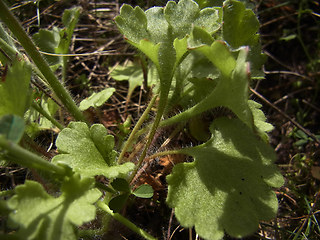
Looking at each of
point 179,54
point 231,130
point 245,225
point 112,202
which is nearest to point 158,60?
point 179,54

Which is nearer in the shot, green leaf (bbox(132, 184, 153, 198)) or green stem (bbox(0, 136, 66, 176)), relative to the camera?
green stem (bbox(0, 136, 66, 176))

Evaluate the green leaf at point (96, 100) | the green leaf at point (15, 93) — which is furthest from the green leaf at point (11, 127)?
the green leaf at point (96, 100)

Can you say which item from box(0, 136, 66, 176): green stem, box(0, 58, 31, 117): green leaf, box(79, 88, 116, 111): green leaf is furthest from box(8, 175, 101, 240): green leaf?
box(79, 88, 116, 111): green leaf

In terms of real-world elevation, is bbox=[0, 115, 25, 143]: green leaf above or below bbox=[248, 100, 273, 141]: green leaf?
above

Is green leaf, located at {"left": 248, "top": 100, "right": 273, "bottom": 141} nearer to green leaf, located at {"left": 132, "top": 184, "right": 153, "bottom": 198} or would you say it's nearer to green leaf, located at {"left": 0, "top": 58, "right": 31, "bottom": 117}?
green leaf, located at {"left": 132, "top": 184, "right": 153, "bottom": 198}

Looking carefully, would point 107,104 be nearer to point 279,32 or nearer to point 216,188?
point 216,188
